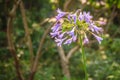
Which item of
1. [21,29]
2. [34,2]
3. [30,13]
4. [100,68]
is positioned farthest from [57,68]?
[34,2]

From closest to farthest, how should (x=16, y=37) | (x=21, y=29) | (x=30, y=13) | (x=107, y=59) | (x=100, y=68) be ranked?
(x=100, y=68) < (x=107, y=59) < (x=16, y=37) < (x=21, y=29) < (x=30, y=13)

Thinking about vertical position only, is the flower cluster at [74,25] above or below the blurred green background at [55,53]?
below

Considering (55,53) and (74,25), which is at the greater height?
(55,53)

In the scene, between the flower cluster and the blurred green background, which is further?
the blurred green background

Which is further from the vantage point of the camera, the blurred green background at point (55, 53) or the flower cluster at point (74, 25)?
the blurred green background at point (55, 53)

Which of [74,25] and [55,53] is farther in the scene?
[55,53]

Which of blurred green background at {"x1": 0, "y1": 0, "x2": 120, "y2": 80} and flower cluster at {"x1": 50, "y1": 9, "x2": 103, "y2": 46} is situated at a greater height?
blurred green background at {"x1": 0, "y1": 0, "x2": 120, "y2": 80}

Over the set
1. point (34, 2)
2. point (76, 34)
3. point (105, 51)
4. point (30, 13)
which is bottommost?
point (76, 34)

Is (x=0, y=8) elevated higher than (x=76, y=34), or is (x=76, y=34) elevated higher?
(x=0, y=8)

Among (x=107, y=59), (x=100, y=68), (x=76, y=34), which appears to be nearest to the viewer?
(x=76, y=34)

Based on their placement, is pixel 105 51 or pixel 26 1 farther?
pixel 26 1

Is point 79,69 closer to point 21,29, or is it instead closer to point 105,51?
point 105,51
